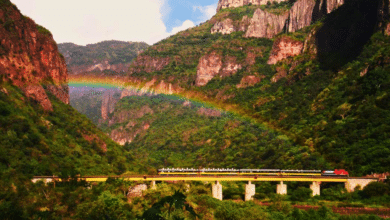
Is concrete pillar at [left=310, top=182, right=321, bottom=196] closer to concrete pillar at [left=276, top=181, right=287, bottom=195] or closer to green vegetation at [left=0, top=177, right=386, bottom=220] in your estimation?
concrete pillar at [left=276, top=181, right=287, bottom=195]

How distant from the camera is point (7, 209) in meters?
51.1

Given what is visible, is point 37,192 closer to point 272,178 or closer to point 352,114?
point 272,178

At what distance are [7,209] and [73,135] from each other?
7740cm

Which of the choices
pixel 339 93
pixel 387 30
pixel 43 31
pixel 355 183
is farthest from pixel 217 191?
pixel 43 31

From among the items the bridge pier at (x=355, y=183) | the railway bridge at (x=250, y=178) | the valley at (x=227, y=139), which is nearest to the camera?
the valley at (x=227, y=139)

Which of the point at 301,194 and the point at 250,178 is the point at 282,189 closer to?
the point at 301,194

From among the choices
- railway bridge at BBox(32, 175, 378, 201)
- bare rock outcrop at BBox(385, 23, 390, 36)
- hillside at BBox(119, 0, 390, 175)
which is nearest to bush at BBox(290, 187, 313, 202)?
railway bridge at BBox(32, 175, 378, 201)

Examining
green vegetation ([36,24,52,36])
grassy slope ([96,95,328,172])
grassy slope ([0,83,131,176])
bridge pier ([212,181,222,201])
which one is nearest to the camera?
bridge pier ([212,181,222,201])

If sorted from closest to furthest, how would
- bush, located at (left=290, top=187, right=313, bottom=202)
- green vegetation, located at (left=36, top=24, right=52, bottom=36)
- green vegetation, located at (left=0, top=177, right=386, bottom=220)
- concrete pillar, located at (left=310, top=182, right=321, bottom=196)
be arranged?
green vegetation, located at (left=0, top=177, right=386, bottom=220)
bush, located at (left=290, top=187, right=313, bottom=202)
concrete pillar, located at (left=310, top=182, right=321, bottom=196)
green vegetation, located at (left=36, top=24, right=52, bottom=36)

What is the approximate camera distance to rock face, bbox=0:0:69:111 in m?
111

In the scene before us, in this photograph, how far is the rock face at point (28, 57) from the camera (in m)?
111

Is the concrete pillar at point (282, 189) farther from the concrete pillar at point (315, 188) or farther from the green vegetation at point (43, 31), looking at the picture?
the green vegetation at point (43, 31)

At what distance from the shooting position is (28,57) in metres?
123

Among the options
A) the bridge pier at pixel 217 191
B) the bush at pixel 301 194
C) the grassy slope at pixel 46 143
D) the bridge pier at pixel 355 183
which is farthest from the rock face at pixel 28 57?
the bridge pier at pixel 355 183
